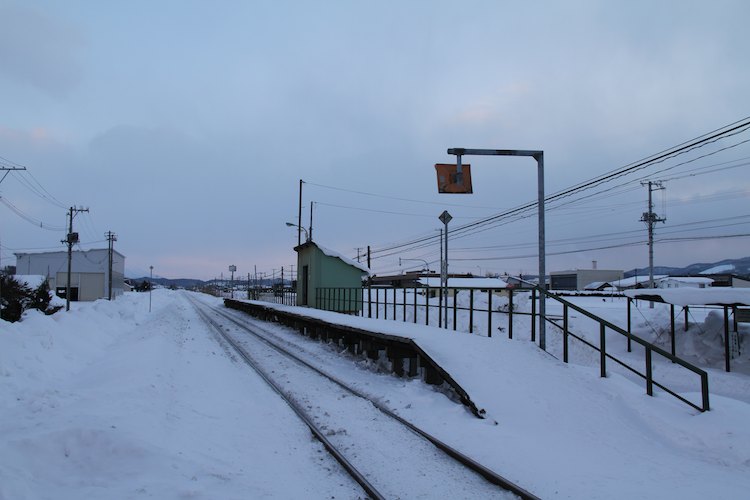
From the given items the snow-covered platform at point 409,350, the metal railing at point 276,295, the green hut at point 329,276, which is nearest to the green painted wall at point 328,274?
the green hut at point 329,276

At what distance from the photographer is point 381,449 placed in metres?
5.80

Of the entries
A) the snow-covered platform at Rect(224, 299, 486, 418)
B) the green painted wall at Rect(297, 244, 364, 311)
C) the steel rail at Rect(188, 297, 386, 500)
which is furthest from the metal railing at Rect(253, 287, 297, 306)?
the steel rail at Rect(188, 297, 386, 500)

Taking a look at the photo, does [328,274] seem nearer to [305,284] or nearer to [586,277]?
[305,284]

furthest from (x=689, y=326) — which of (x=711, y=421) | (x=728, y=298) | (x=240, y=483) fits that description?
(x=240, y=483)

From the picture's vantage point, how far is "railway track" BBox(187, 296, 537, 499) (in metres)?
4.69

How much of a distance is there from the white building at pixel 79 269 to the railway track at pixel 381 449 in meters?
87.0

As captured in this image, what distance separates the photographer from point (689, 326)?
829 inches

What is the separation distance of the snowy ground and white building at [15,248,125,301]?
274 feet

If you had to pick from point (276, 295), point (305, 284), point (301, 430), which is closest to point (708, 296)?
point (301, 430)

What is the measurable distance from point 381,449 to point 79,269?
98.4 m

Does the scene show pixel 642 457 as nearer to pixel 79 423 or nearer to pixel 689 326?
pixel 79 423

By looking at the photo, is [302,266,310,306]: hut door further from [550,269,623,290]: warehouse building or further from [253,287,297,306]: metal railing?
[550,269,623,290]: warehouse building

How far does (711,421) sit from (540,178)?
552cm

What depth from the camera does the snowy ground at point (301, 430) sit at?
4.53 metres
